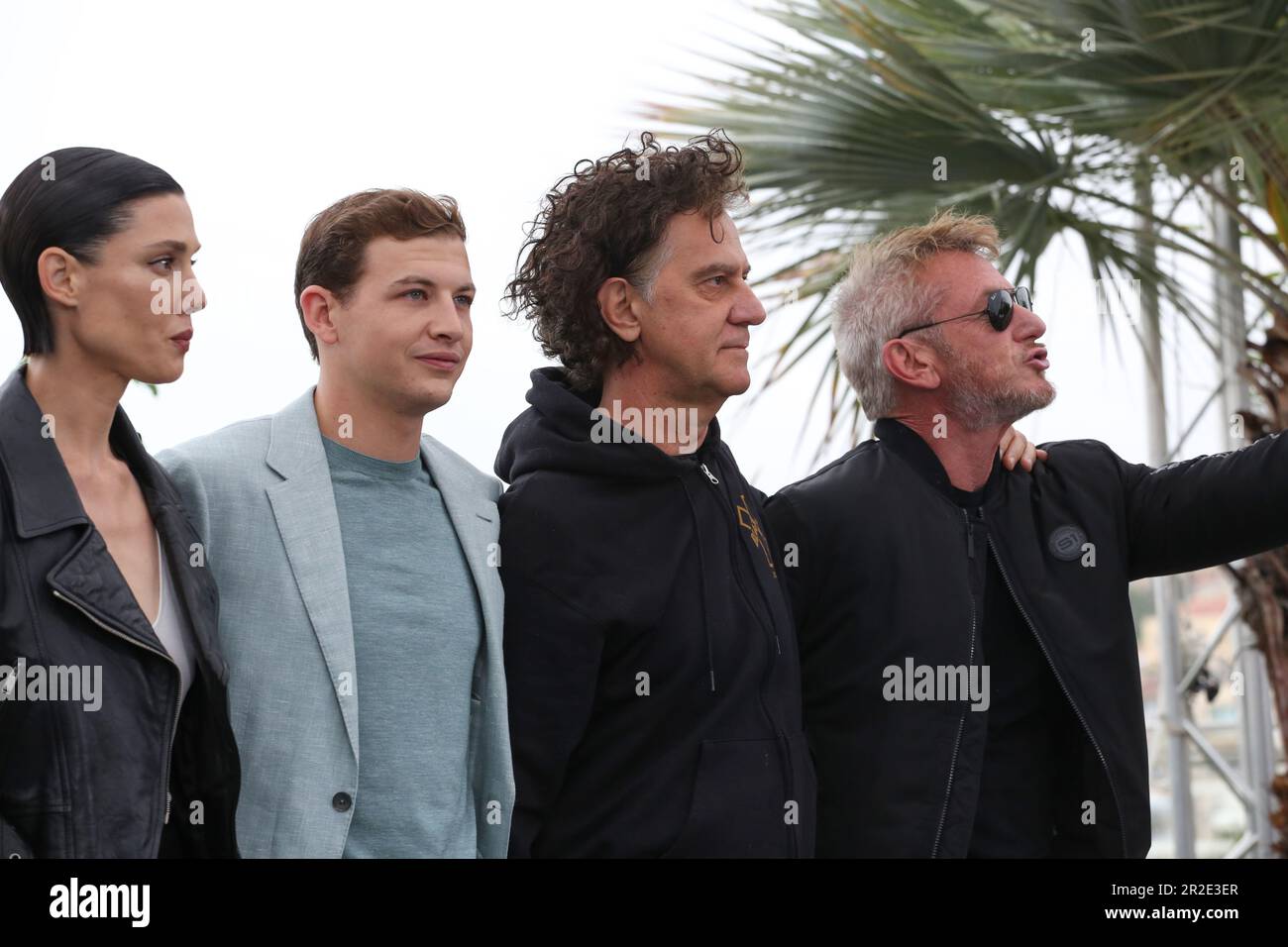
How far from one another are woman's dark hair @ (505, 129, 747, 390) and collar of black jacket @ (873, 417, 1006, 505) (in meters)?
0.49

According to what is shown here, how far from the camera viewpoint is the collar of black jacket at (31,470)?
1582 millimetres

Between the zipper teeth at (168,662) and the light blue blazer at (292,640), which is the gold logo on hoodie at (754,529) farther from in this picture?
the zipper teeth at (168,662)

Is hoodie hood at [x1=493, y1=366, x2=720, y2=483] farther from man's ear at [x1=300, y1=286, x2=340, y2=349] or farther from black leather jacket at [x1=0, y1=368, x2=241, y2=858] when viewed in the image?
black leather jacket at [x1=0, y1=368, x2=241, y2=858]

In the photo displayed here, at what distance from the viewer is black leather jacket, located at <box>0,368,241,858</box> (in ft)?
5.00

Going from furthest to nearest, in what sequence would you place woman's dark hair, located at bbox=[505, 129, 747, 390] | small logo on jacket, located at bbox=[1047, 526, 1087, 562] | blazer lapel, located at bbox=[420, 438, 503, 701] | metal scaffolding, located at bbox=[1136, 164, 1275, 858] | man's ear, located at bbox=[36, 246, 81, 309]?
metal scaffolding, located at bbox=[1136, 164, 1275, 858] → small logo on jacket, located at bbox=[1047, 526, 1087, 562] → woman's dark hair, located at bbox=[505, 129, 747, 390] → blazer lapel, located at bbox=[420, 438, 503, 701] → man's ear, located at bbox=[36, 246, 81, 309]

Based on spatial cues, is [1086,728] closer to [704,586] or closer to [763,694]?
[763,694]

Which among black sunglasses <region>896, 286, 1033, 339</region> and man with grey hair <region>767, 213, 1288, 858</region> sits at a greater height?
black sunglasses <region>896, 286, 1033, 339</region>

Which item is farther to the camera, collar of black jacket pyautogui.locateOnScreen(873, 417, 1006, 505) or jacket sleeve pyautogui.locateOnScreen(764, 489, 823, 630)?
collar of black jacket pyautogui.locateOnScreen(873, 417, 1006, 505)

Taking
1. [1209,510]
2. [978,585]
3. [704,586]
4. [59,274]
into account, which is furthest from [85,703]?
[1209,510]

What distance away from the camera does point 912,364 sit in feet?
8.12

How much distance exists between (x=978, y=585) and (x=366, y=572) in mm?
963

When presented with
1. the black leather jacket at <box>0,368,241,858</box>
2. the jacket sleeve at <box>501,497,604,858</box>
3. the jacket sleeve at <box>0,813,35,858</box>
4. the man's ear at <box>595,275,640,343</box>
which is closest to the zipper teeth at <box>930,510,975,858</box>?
the jacket sleeve at <box>501,497,604,858</box>
